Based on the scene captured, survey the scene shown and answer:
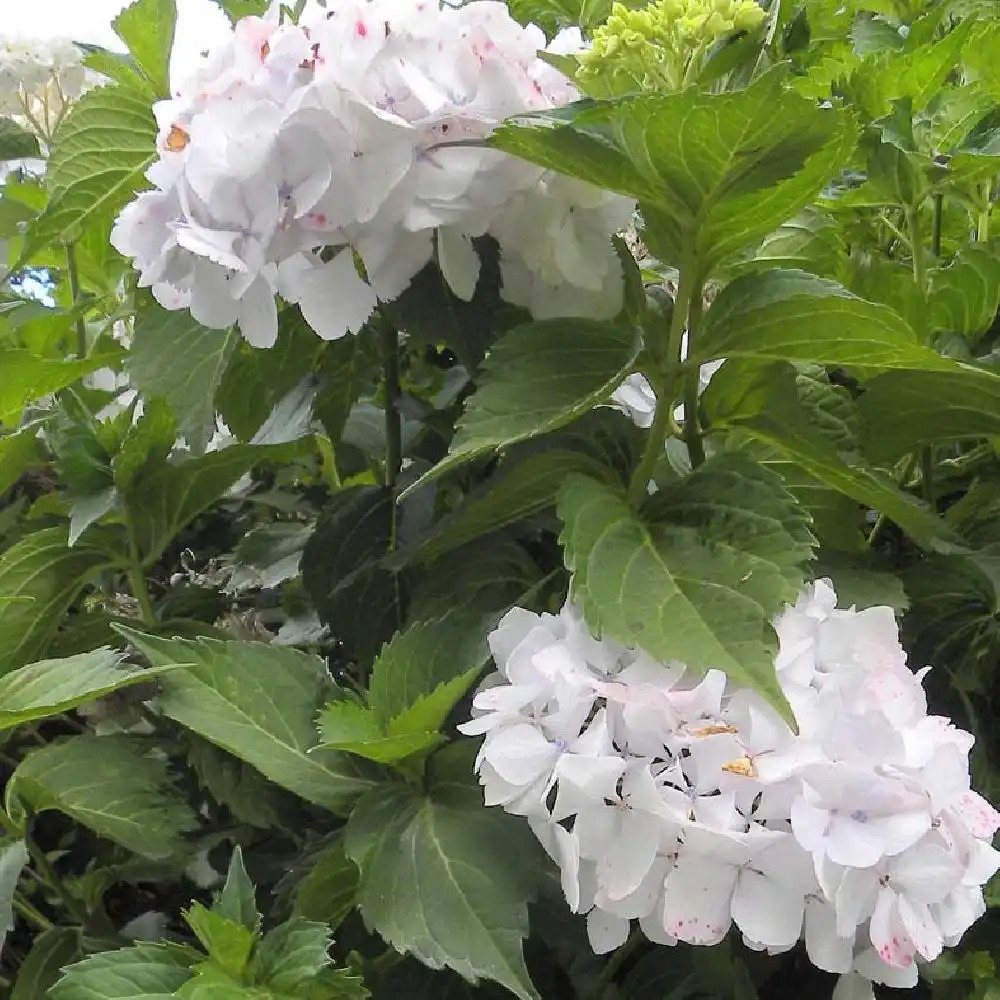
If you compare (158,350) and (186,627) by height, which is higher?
(158,350)

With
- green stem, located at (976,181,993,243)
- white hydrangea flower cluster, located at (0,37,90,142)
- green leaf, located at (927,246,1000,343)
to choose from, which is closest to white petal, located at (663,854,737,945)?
green leaf, located at (927,246,1000,343)

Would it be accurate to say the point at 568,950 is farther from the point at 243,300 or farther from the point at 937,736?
the point at 243,300

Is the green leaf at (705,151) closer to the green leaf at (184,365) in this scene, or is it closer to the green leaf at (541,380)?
the green leaf at (541,380)

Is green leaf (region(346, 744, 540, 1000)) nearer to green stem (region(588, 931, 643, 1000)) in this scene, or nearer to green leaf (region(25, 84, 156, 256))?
green stem (region(588, 931, 643, 1000))

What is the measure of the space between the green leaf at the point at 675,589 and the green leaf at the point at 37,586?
31 centimetres

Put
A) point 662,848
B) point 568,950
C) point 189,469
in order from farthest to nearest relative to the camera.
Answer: point 189,469, point 568,950, point 662,848

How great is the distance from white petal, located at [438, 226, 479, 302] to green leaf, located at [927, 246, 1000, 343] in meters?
0.27

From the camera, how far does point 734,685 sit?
388 mm

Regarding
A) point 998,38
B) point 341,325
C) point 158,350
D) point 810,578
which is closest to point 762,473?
point 810,578

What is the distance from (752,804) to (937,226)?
450 millimetres

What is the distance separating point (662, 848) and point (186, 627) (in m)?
0.33

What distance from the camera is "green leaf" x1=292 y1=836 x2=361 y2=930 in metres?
0.44

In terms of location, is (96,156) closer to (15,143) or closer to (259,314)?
(259,314)

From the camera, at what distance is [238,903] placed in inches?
16.8
